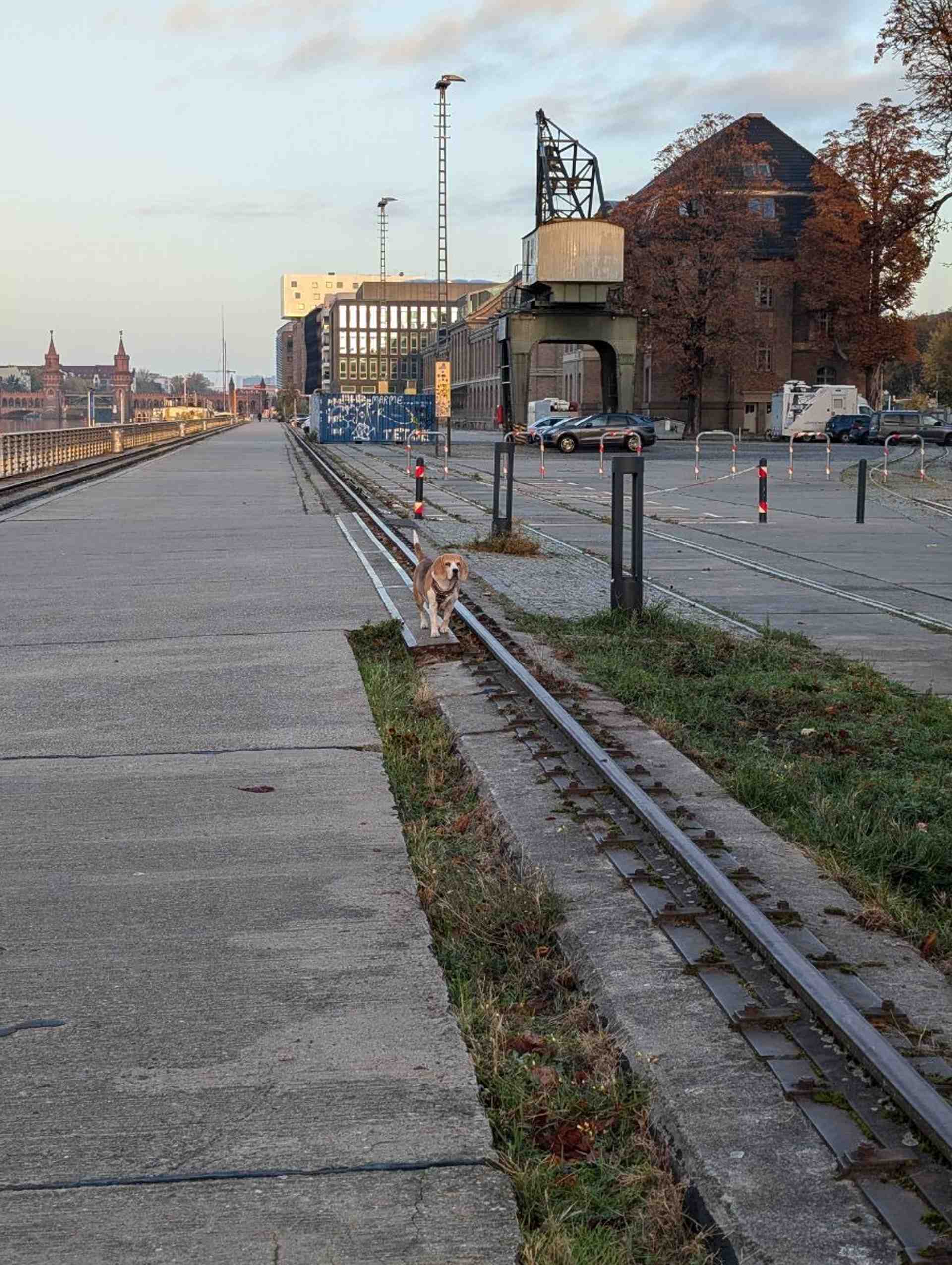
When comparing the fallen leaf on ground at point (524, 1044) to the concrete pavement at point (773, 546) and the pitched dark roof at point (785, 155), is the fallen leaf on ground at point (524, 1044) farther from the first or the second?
the pitched dark roof at point (785, 155)

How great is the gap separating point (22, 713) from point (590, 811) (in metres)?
3.76

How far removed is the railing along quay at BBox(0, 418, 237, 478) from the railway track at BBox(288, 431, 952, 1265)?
32519mm

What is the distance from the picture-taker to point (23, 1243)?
9.58 ft

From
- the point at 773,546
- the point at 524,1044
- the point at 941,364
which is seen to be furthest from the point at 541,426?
the point at 941,364

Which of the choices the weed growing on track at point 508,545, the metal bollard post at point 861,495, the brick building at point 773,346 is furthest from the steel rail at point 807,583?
the brick building at point 773,346

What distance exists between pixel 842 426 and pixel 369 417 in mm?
23253

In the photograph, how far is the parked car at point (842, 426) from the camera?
69.3m

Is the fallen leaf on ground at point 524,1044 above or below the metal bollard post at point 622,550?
below

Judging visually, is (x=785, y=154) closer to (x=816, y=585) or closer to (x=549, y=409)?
(x=549, y=409)

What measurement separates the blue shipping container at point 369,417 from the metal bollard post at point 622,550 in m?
65.1

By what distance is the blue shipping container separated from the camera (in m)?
76.8

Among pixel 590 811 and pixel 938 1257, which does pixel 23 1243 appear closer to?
pixel 938 1257

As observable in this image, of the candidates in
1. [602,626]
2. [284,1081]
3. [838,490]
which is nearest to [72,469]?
[838,490]

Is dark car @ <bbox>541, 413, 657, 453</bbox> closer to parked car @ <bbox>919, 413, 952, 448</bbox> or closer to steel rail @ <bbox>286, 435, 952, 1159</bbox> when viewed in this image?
parked car @ <bbox>919, 413, 952, 448</bbox>
